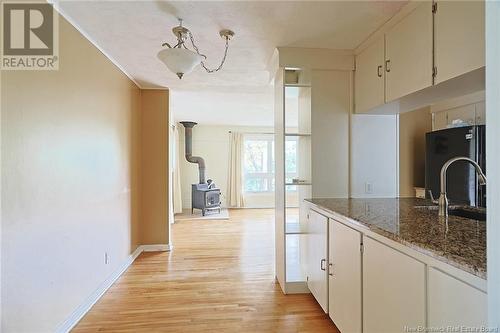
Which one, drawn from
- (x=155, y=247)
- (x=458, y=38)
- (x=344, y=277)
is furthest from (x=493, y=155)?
(x=155, y=247)

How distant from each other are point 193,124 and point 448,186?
20.1 feet

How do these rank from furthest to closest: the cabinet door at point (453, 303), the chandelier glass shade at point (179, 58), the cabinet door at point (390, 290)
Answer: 1. the chandelier glass shade at point (179, 58)
2. the cabinet door at point (390, 290)
3. the cabinet door at point (453, 303)

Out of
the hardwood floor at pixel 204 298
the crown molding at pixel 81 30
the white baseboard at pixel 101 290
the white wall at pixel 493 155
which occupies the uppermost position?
the crown molding at pixel 81 30

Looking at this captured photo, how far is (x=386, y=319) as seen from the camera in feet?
4.34

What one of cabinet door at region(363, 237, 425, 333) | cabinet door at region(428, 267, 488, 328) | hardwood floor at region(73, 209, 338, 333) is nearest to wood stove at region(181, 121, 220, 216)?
hardwood floor at region(73, 209, 338, 333)

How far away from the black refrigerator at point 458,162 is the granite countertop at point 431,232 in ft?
1.36

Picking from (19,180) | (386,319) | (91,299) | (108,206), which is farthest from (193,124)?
(386,319)

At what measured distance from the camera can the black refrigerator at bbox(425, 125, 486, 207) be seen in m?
1.95

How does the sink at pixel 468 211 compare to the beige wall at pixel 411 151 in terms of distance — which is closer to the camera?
the sink at pixel 468 211

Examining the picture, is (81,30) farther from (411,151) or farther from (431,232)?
(411,151)

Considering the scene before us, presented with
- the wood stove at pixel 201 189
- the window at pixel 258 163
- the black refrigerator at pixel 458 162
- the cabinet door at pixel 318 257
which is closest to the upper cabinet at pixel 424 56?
the black refrigerator at pixel 458 162

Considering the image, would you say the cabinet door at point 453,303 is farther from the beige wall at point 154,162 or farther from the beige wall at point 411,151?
the beige wall at point 154,162

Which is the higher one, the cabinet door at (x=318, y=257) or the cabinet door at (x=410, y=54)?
the cabinet door at (x=410, y=54)

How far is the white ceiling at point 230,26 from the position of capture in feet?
6.26
